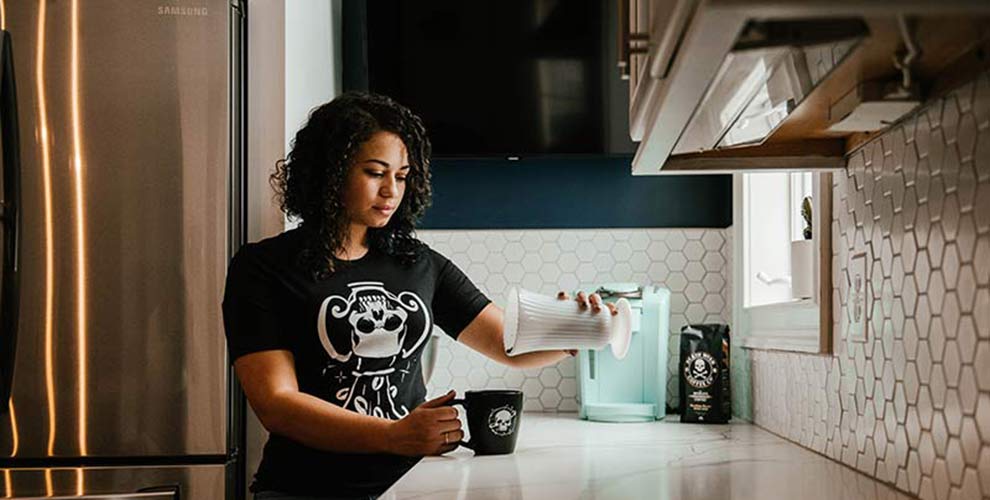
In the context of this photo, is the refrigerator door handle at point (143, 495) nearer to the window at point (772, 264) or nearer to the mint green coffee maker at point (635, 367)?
the mint green coffee maker at point (635, 367)

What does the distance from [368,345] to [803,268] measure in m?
0.77

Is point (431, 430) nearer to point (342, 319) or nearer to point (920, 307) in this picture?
point (342, 319)

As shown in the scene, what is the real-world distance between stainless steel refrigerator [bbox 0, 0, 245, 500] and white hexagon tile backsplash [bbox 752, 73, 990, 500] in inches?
46.2

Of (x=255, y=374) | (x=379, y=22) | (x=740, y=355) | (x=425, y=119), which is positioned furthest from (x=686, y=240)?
(x=255, y=374)

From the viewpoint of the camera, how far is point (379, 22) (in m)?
2.74

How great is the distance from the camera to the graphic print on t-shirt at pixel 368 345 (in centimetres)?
178

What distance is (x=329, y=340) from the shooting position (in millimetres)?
1781

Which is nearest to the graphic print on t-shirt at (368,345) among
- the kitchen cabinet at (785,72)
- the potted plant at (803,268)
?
the kitchen cabinet at (785,72)

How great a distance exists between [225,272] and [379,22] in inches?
38.2

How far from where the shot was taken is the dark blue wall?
112 inches

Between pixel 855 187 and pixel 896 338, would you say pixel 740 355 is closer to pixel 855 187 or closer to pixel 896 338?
pixel 855 187

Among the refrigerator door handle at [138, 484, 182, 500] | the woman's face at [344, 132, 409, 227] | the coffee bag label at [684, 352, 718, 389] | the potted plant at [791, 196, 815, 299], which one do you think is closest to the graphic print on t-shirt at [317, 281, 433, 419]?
the woman's face at [344, 132, 409, 227]

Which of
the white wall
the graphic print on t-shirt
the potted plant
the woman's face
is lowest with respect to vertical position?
the graphic print on t-shirt

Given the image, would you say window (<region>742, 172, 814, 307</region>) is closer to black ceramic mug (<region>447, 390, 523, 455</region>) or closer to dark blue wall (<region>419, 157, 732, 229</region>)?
dark blue wall (<region>419, 157, 732, 229</region>)
